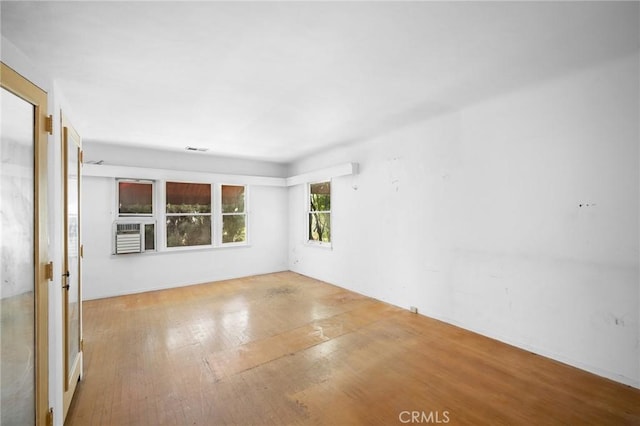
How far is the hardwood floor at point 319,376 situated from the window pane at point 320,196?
8.20 feet

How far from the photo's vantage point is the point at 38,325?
161cm

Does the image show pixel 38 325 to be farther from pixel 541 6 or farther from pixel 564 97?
pixel 564 97

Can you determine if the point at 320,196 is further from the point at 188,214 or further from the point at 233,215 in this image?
the point at 188,214

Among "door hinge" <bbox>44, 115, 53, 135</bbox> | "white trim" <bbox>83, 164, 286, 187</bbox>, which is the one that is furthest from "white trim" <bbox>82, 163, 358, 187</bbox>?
"door hinge" <bbox>44, 115, 53, 135</bbox>

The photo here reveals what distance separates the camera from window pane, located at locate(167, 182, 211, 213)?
5629 mm

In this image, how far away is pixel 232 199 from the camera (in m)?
6.37

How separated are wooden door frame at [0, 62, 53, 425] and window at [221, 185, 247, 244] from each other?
451cm

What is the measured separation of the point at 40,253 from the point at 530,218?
157 inches

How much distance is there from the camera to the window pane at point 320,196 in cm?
588

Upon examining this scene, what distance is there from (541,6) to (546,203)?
182cm

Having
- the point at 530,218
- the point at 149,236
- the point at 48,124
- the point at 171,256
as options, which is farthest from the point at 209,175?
the point at 530,218

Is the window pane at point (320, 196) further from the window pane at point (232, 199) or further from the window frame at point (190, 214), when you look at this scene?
the window frame at point (190, 214)

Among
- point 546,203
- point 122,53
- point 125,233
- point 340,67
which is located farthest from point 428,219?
point 125,233

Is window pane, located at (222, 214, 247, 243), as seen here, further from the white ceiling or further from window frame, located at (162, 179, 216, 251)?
the white ceiling
